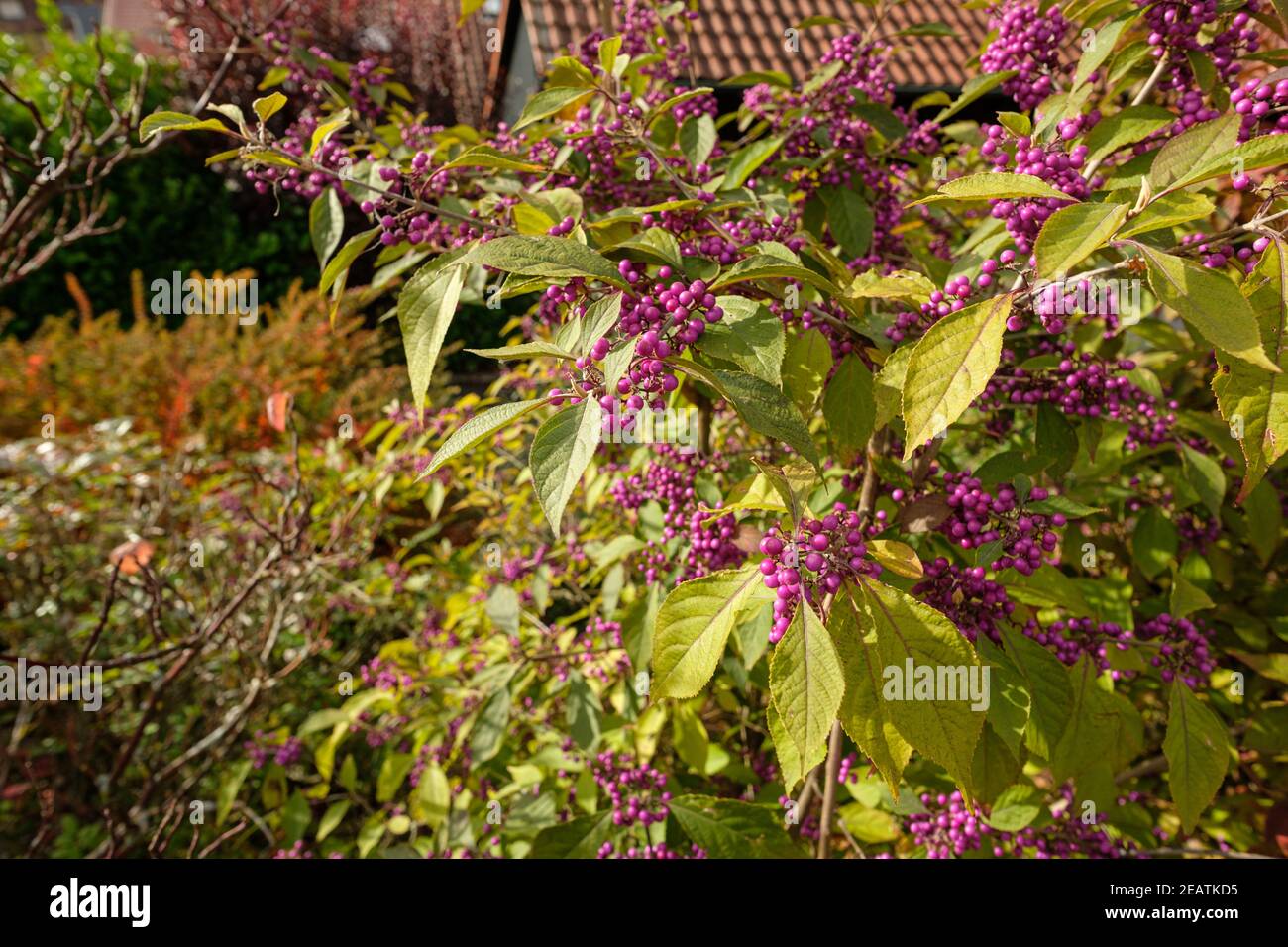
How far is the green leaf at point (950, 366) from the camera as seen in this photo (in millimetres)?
1046

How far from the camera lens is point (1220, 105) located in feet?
5.43

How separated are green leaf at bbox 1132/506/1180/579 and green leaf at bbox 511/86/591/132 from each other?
201cm

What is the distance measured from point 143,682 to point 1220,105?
5.13 meters

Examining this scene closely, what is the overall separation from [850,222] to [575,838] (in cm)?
180

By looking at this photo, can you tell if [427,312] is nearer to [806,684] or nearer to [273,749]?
[806,684]

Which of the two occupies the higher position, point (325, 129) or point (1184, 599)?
point (325, 129)

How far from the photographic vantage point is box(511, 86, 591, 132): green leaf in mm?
1724

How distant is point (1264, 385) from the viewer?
1043 millimetres

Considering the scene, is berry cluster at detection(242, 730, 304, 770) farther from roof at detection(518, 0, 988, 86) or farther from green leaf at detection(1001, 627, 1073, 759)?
roof at detection(518, 0, 988, 86)

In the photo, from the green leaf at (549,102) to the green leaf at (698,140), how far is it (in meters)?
0.31

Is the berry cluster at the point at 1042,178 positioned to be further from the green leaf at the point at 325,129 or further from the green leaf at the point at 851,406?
the green leaf at the point at 325,129

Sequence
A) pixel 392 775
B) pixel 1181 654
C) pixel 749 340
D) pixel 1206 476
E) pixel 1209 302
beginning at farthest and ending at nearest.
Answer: pixel 392 775, pixel 1206 476, pixel 1181 654, pixel 749 340, pixel 1209 302

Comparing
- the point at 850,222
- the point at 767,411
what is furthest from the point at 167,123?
the point at 850,222
